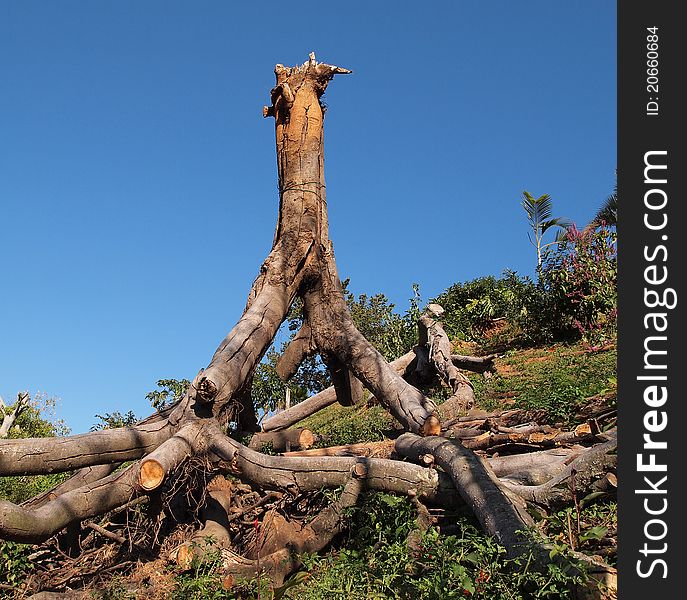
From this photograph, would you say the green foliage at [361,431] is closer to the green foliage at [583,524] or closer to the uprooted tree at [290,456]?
the uprooted tree at [290,456]

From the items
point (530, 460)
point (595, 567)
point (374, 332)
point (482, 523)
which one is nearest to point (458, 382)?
point (530, 460)

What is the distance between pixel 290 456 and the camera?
7.29 m

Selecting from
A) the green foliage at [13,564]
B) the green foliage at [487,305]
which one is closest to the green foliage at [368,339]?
the green foliage at [487,305]

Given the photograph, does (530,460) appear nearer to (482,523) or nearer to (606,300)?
(482,523)

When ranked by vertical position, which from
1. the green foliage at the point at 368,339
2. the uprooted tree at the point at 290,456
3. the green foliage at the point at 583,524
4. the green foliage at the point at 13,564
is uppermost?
the green foliage at the point at 368,339

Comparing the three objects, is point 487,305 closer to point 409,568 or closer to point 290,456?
point 290,456

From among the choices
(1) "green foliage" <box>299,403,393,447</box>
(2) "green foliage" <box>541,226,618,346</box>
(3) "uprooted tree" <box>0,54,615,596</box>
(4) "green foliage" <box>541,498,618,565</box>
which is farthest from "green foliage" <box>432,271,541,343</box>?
(4) "green foliage" <box>541,498,618,565</box>

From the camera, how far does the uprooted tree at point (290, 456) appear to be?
210 inches

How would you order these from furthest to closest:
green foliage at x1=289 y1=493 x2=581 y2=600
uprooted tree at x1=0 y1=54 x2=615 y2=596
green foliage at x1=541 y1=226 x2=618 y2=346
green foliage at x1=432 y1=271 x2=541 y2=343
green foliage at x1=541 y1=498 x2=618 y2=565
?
green foliage at x1=432 y1=271 x2=541 y2=343 → green foliage at x1=541 y1=226 x2=618 y2=346 → uprooted tree at x1=0 y1=54 x2=615 y2=596 → green foliage at x1=541 y1=498 x2=618 y2=565 → green foliage at x1=289 y1=493 x2=581 y2=600

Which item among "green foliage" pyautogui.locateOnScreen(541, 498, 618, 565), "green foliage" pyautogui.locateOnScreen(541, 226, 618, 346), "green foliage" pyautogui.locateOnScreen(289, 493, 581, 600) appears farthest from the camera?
"green foliage" pyautogui.locateOnScreen(541, 226, 618, 346)

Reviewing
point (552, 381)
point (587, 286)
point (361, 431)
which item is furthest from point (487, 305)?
point (361, 431)

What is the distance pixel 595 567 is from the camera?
13.1ft

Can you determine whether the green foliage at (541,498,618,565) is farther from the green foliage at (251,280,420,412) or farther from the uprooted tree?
the green foliage at (251,280,420,412)

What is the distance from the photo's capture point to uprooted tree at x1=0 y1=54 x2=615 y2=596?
5336 mm
